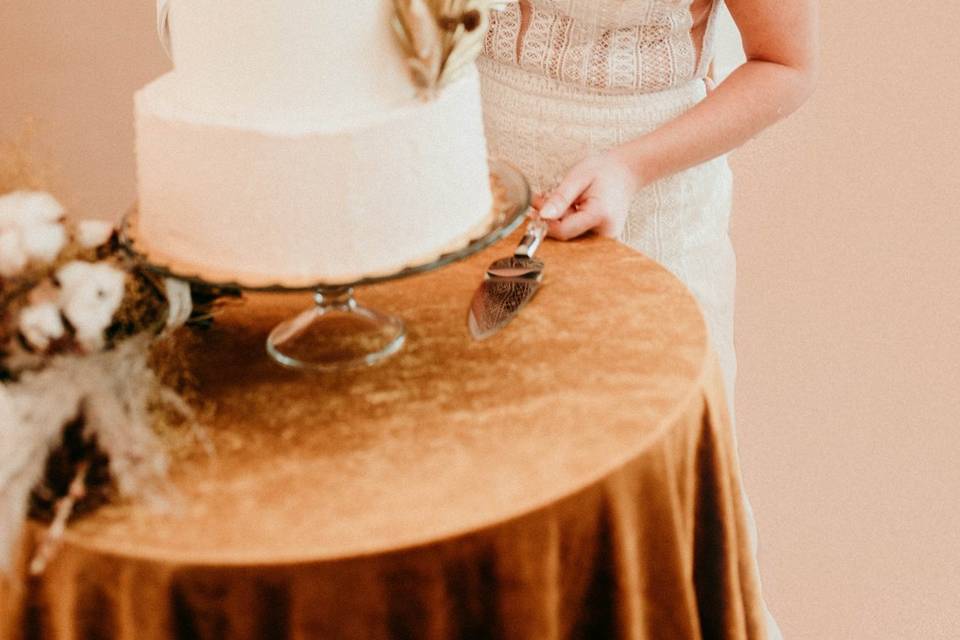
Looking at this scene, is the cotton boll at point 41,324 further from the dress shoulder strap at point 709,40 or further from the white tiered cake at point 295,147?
the dress shoulder strap at point 709,40

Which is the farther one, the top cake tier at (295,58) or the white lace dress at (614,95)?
the white lace dress at (614,95)

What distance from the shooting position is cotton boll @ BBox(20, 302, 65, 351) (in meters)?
0.76

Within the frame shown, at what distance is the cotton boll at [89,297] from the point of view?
771 mm

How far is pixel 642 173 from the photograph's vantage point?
53.0 inches

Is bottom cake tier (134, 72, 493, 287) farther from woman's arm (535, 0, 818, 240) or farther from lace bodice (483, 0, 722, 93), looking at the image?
lace bodice (483, 0, 722, 93)

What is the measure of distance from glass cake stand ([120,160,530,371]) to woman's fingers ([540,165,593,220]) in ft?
0.36

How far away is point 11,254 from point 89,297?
69mm

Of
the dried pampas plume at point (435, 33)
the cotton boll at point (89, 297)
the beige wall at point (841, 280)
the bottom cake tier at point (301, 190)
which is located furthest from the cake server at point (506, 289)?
the beige wall at point (841, 280)

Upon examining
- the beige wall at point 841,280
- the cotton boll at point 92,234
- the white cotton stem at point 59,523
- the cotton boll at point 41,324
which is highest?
the cotton boll at point 92,234

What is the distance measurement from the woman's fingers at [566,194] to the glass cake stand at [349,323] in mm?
110

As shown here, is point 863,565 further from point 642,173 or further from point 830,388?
point 642,173

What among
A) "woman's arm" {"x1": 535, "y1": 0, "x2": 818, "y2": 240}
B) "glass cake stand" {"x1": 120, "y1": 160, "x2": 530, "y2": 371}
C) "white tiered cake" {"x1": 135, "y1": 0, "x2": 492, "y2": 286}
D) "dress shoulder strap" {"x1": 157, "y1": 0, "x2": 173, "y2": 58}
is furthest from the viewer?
"woman's arm" {"x1": 535, "y1": 0, "x2": 818, "y2": 240}

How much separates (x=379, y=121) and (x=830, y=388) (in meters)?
1.65

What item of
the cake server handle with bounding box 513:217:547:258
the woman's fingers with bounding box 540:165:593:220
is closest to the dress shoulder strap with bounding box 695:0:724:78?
the woman's fingers with bounding box 540:165:593:220
